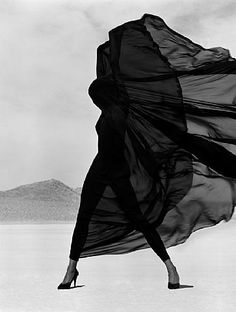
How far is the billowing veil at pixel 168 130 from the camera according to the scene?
640 cm

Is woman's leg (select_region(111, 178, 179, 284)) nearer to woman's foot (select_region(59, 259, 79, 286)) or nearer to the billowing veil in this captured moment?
the billowing veil

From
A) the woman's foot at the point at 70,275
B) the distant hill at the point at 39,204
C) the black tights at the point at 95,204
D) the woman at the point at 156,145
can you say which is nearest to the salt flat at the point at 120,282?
the woman's foot at the point at 70,275

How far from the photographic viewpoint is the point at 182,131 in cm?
652

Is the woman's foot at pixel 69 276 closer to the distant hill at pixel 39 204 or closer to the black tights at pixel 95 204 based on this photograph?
the black tights at pixel 95 204

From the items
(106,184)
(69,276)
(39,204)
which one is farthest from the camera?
(39,204)

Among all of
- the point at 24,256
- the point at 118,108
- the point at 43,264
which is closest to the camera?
the point at 118,108

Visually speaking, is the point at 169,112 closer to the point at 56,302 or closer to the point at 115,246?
the point at 115,246

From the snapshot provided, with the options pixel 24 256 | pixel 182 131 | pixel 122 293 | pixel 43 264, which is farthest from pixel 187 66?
pixel 24 256

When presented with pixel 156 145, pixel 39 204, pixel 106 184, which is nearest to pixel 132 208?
pixel 106 184

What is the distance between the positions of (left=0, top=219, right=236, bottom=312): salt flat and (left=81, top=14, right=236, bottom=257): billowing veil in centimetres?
45

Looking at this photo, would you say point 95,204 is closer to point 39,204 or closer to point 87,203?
point 87,203

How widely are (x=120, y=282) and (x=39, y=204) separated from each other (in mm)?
25782

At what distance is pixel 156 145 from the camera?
21.4ft

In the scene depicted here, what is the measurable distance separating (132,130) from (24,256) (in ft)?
11.1
